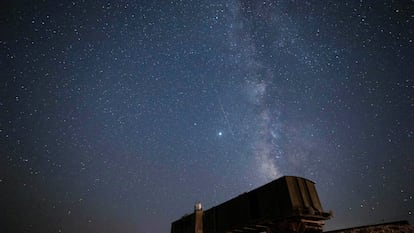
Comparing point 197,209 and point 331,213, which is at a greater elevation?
point 197,209

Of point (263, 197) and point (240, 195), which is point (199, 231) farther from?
point (263, 197)

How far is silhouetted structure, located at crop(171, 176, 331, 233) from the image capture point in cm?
1016

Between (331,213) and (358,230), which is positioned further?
(358,230)

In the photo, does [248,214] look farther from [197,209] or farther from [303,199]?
[197,209]

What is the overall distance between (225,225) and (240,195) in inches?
72.9

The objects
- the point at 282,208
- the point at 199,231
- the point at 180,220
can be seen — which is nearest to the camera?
the point at 282,208

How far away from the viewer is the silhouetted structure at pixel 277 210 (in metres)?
10.2

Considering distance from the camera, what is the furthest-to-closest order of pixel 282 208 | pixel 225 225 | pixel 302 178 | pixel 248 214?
pixel 225 225, pixel 248 214, pixel 302 178, pixel 282 208

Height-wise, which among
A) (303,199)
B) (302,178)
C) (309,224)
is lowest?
(309,224)

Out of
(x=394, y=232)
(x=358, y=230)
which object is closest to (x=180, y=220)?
(x=358, y=230)

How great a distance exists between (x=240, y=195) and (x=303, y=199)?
302 centimetres

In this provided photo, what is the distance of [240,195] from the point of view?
1237 centimetres

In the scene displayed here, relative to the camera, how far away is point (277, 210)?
10461mm

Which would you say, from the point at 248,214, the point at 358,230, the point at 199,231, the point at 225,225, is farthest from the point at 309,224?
the point at 358,230
